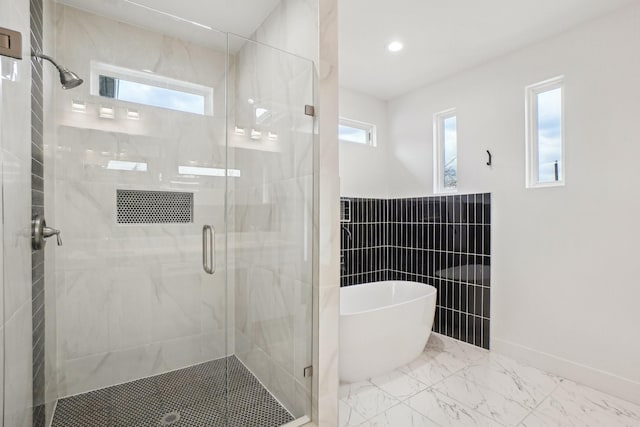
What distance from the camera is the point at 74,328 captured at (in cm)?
178

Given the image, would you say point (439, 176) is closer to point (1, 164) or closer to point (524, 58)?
point (524, 58)

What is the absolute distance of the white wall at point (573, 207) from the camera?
2213 millimetres

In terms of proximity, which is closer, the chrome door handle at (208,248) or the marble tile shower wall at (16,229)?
the marble tile shower wall at (16,229)

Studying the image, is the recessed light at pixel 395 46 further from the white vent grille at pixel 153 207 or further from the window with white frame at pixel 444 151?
the white vent grille at pixel 153 207

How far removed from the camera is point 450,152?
346 centimetres

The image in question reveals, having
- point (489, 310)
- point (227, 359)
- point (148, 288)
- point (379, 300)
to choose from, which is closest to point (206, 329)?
point (227, 359)

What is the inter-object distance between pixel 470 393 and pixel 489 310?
0.96 meters

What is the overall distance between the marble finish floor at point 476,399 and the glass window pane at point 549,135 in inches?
63.2

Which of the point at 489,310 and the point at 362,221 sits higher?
the point at 362,221

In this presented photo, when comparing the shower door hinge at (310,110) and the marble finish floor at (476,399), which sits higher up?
the shower door hinge at (310,110)

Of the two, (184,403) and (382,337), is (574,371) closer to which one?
(382,337)

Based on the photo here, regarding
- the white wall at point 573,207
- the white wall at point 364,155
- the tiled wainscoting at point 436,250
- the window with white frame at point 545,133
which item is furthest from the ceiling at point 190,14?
the window with white frame at point 545,133

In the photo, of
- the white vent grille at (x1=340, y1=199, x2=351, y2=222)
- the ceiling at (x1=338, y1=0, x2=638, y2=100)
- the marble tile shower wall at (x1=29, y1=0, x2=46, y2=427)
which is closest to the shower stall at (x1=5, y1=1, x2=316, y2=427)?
the marble tile shower wall at (x1=29, y1=0, x2=46, y2=427)

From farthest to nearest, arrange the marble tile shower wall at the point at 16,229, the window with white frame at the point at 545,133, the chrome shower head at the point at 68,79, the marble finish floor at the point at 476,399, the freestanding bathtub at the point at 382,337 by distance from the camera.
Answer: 1. the window with white frame at the point at 545,133
2. the freestanding bathtub at the point at 382,337
3. the marble finish floor at the point at 476,399
4. the chrome shower head at the point at 68,79
5. the marble tile shower wall at the point at 16,229
